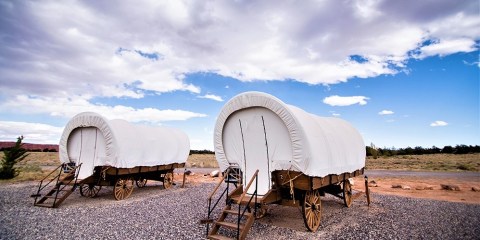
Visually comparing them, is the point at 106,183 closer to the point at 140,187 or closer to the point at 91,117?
the point at 91,117

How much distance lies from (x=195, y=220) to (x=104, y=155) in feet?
17.2

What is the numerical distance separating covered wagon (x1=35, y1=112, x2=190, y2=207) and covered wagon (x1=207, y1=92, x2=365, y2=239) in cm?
489

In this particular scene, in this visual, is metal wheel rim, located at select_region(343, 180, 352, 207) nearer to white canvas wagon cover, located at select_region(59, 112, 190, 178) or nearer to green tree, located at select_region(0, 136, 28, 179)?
white canvas wagon cover, located at select_region(59, 112, 190, 178)

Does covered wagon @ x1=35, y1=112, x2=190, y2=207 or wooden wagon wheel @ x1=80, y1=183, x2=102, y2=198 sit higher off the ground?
covered wagon @ x1=35, y1=112, x2=190, y2=207

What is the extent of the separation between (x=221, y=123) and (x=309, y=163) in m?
2.98

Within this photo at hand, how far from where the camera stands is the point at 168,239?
644 cm

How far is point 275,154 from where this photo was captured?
24.7 ft

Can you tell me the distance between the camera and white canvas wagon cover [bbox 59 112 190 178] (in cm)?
1094

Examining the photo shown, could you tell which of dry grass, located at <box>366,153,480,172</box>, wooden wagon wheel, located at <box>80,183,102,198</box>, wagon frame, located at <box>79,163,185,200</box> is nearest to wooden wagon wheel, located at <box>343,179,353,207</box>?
wagon frame, located at <box>79,163,185,200</box>

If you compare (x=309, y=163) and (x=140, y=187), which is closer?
(x=309, y=163)

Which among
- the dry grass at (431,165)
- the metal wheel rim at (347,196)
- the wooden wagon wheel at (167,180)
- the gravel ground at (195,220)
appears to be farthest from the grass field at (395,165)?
the metal wheel rim at (347,196)

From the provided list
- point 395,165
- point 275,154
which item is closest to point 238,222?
point 275,154

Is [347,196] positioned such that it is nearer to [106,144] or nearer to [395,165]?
[106,144]

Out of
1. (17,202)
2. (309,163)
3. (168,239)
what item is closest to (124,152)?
(17,202)
